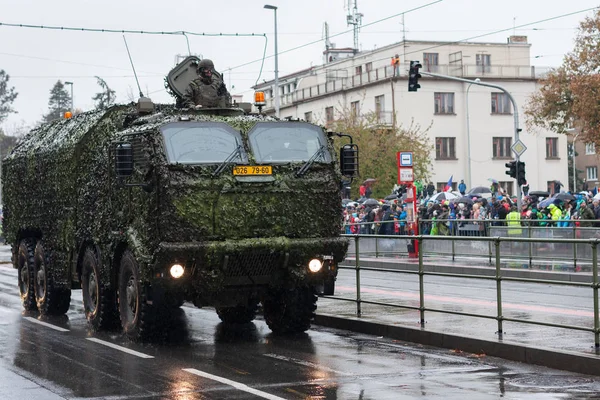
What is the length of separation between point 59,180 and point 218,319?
10.6 feet

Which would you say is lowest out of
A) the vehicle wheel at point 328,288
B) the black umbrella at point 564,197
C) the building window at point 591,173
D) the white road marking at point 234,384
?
the white road marking at point 234,384

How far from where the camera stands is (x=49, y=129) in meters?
18.8

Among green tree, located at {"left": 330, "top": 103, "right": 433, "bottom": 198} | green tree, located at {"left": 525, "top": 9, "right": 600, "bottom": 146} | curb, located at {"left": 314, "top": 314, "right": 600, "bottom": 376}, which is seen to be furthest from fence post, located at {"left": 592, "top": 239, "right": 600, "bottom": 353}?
green tree, located at {"left": 330, "top": 103, "right": 433, "bottom": 198}

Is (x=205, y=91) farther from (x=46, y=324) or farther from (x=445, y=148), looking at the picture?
(x=445, y=148)

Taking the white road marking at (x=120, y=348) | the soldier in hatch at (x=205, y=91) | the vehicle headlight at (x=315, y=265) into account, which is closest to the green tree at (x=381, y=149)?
the soldier in hatch at (x=205, y=91)

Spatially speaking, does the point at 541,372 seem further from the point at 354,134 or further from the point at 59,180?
the point at 354,134

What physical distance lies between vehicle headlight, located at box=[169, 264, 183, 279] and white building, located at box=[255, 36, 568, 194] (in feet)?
200

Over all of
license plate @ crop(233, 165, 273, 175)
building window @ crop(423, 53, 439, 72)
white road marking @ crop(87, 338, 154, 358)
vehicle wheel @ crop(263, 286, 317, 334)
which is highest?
building window @ crop(423, 53, 439, 72)

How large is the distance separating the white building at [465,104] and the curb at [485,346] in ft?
195

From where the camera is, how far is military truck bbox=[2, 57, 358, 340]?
13.3 meters

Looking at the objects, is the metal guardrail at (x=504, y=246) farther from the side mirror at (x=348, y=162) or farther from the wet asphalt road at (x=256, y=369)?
the wet asphalt road at (x=256, y=369)

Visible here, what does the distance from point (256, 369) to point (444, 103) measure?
66967mm

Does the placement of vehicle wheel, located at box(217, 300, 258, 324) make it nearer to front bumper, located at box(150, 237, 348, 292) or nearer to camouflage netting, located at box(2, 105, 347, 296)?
camouflage netting, located at box(2, 105, 347, 296)

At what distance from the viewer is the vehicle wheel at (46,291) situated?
17.7 meters
